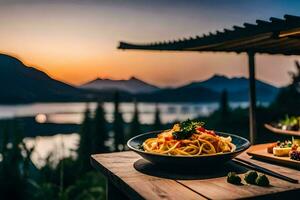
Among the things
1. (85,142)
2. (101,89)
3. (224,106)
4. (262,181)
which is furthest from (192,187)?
(224,106)

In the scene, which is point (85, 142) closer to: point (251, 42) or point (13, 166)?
point (13, 166)

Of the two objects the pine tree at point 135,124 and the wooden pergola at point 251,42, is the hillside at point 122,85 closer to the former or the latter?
the pine tree at point 135,124

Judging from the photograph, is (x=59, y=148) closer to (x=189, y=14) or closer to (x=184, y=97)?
(x=189, y=14)

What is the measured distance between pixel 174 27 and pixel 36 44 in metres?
3.83

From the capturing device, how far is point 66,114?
31.4 ft

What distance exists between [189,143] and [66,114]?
316 inches

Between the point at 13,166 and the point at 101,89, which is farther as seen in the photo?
the point at 101,89

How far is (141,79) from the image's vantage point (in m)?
12.5

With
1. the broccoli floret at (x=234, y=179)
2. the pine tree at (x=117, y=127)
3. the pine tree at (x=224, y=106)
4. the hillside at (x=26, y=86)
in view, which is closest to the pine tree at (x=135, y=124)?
the pine tree at (x=117, y=127)

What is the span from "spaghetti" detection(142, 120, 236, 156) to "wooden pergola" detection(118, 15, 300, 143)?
80 centimetres

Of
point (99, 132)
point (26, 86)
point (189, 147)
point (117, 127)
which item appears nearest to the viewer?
point (189, 147)

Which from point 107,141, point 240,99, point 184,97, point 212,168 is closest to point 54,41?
point 107,141

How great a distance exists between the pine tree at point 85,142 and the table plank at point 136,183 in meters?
9.27

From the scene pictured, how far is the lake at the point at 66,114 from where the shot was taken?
6.80 m
